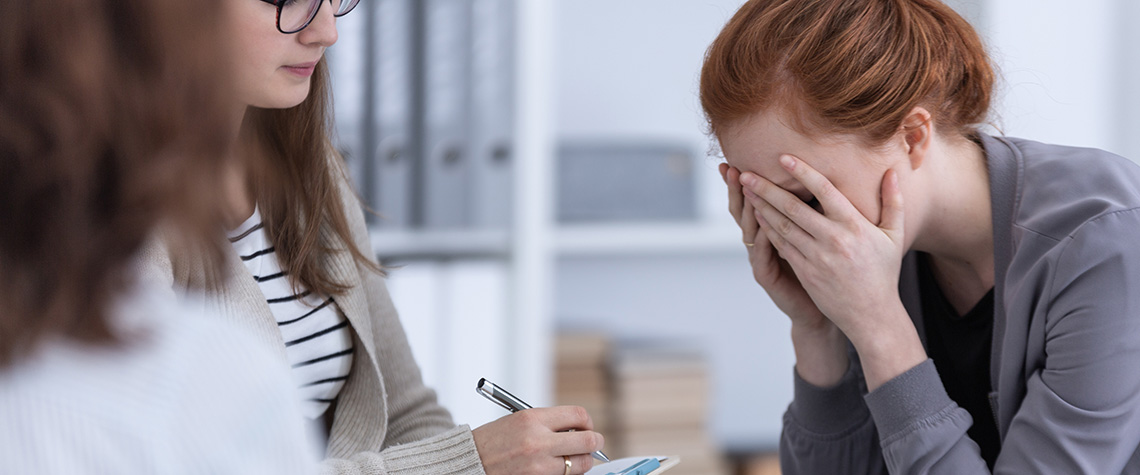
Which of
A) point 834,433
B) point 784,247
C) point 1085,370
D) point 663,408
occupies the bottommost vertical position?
point 663,408

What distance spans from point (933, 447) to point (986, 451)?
0.19 meters

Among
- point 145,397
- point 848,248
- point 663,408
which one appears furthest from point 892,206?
point 663,408

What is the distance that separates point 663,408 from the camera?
7.17 ft

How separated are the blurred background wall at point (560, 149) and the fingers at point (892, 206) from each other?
33.8 inches

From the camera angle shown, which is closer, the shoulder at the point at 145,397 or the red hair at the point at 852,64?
the shoulder at the point at 145,397

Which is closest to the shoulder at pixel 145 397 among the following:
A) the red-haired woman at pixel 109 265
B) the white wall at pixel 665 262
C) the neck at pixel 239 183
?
the red-haired woman at pixel 109 265

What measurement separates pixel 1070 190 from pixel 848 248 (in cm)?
20

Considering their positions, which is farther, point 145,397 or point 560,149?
point 560,149

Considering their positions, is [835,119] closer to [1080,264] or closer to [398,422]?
[1080,264]

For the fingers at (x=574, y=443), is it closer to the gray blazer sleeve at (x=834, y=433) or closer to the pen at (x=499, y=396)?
the pen at (x=499, y=396)

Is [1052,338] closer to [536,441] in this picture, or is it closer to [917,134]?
[917,134]

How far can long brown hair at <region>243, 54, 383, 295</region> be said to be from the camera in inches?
40.0

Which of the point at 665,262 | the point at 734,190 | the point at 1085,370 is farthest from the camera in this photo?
the point at 665,262

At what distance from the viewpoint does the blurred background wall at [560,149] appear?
1.85m
